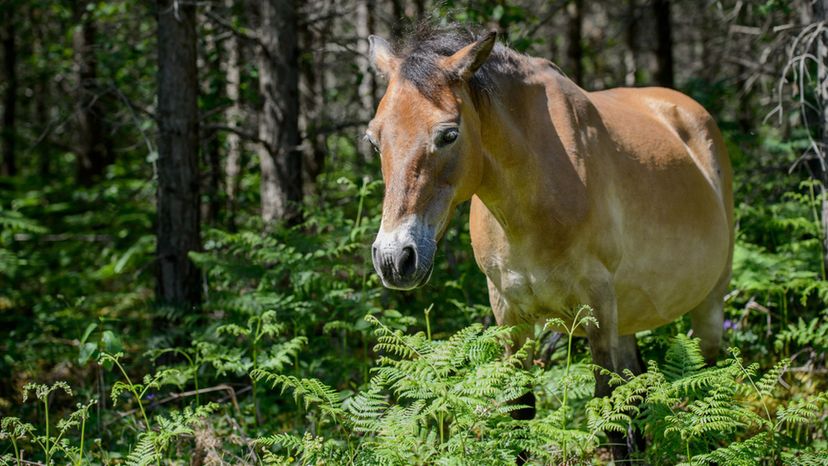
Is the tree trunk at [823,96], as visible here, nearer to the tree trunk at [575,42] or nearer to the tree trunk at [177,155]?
the tree trunk at [177,155]

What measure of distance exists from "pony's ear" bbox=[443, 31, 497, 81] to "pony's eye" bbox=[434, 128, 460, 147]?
1.20ft

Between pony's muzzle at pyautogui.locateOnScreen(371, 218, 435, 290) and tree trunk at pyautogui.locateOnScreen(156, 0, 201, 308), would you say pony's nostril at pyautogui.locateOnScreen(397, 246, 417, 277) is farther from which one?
tree trunk at pyautogui.locateOnScreen(156, 0, 201, 308)

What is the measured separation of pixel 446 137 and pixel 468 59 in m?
0.48

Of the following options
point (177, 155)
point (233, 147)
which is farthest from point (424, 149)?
point (233, 147)

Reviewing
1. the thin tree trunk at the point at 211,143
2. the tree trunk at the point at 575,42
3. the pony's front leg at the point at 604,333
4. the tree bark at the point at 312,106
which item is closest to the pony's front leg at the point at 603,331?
the pony's front leg at the point at 604,333

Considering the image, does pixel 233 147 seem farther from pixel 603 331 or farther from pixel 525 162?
pixel 603 331

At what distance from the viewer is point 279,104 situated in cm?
755

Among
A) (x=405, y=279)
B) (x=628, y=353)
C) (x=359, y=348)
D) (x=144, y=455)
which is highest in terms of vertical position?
(x=405, y=279)

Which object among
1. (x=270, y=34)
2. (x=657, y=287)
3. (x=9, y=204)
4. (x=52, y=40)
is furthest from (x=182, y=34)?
(x=52, y=40)

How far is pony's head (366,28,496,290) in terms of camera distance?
353 cm

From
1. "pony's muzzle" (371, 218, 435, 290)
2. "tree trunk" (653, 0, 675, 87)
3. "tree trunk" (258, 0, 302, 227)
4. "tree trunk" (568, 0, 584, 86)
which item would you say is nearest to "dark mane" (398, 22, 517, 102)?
"pony's muzzle" (371, 218, 435, 290)

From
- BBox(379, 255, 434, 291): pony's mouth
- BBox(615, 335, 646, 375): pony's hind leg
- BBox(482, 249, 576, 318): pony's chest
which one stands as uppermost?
BBox(379, 255, 434, 291): pony's mouth

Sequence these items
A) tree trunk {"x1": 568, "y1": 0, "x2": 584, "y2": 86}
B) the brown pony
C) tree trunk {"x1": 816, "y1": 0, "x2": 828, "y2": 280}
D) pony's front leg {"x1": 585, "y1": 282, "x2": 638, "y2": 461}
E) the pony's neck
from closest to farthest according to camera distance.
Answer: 1. the brown pony
2. the pony's neck
3. pony's front leg {"x1": 585, "y1": 282, "x2": 638, "y2": 461}
4. tree trunk {"x1": 816, "y1": 0, "x2": 828, "y2": 280}
5. tree trunk {"x1": 568, "y1": 0, "x2": 584, "y2": 86}

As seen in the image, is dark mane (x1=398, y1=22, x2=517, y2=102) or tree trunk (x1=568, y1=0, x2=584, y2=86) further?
tree trunk (x1=568, y1=0, x2=584, y2=86)
